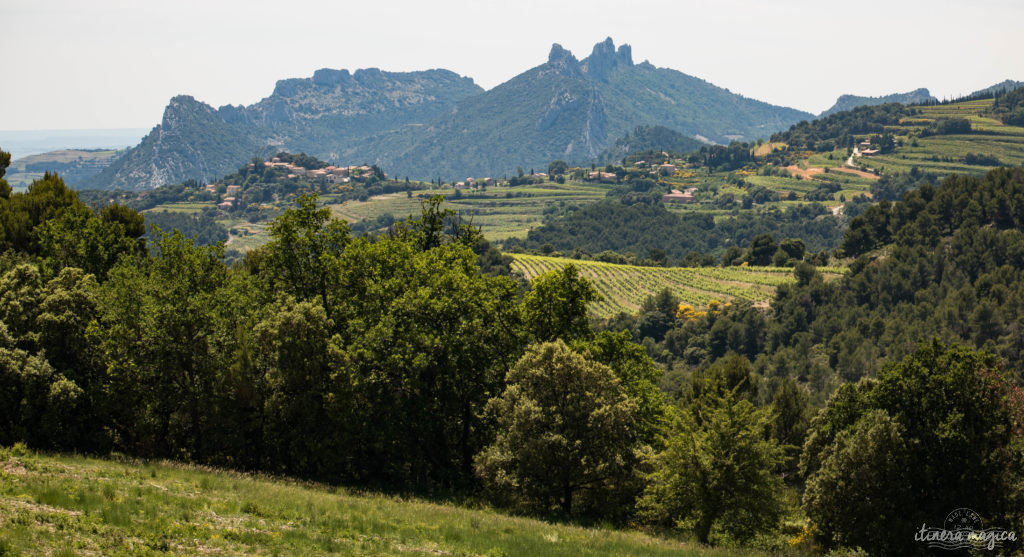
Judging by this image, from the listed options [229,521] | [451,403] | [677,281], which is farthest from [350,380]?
[677,281]

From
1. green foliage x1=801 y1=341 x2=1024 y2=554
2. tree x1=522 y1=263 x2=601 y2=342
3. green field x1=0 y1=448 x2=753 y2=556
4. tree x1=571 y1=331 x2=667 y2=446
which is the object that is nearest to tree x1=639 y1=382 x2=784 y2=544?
green field x1=0 y1=448 x2=753 y2=556

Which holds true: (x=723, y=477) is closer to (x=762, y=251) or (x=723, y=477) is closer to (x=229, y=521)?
(x=229, y=521)

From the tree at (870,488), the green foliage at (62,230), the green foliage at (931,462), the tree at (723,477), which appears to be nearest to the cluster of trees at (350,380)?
the tree at (723,477)

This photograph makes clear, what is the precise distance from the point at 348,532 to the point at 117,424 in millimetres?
14957

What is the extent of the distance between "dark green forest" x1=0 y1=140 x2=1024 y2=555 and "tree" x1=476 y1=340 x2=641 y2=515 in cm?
8

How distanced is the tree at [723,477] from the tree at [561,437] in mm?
1912

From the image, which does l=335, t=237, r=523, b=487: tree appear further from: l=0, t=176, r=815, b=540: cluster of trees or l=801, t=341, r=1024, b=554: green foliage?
l=801, t=341, r=1024, b=554: green foliage

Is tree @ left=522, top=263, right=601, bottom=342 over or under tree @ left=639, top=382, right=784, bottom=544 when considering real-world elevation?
over

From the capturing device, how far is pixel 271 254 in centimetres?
3447

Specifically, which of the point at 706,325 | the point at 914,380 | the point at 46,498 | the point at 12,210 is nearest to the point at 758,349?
the point at 706,325

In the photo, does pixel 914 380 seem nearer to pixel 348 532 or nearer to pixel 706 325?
pixel 348 532

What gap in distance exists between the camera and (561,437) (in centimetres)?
2592

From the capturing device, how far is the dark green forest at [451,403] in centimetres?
2561

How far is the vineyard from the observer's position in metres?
130
